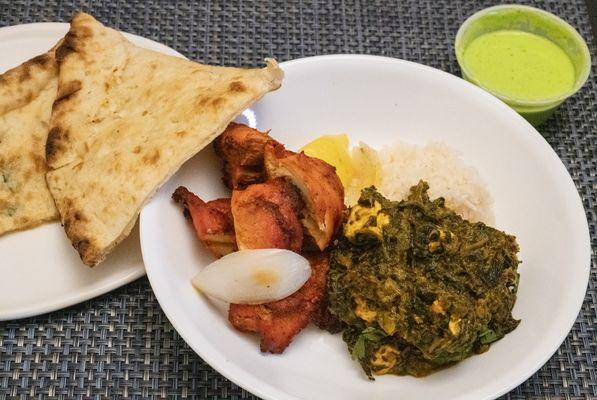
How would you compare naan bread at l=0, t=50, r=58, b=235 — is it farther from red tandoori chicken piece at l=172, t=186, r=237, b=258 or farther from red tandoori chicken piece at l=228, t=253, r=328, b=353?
red tandoori chicken piece at l=228, t=253, r=328, b=353

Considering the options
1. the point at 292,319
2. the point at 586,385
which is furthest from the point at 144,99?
the point at 586,385

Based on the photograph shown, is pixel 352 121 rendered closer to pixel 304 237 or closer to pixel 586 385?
pixel 304 237

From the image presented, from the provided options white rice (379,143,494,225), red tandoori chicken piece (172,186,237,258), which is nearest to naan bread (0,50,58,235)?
red tandoori chicken piece (172,186,237,258)

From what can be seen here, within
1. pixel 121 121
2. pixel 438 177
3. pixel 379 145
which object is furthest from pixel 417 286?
pixel 121 121

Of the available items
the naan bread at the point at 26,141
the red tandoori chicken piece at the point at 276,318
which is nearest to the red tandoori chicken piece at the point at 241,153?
the red tandoori chicken piece at the point at 276,318

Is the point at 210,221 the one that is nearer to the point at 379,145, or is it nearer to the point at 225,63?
the point at 379,145
